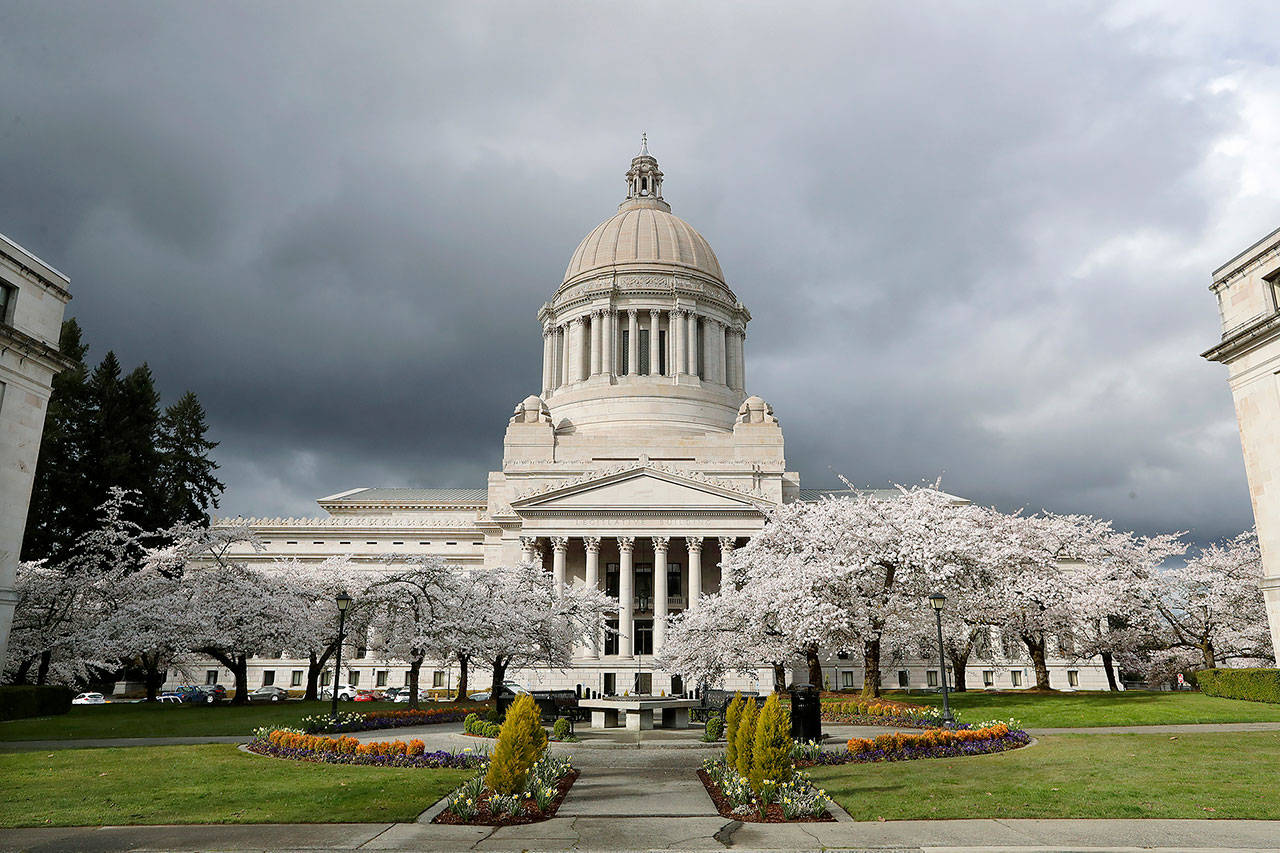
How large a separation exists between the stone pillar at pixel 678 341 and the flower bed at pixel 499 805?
69300mm

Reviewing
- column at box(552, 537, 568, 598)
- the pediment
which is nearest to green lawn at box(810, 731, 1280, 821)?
the pediment

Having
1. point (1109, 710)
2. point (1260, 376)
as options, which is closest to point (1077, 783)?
point (1109, 710)

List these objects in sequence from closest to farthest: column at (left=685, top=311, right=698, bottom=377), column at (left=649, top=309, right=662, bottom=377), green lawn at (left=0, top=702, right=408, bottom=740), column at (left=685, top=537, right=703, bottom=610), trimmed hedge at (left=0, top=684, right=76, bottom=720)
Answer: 1. green lawn at (left=0, top=702, right=408, bottom=740)
2. trimmed hedge at (left=0, top=684, right=76, bottom=720)
3. column at (left=685, top=537, right=703, bottom=610)
4. column at (left=649, top=309, right=662, bottom=377)
5. column at (left=685, top=311, right=698, bottom=377)

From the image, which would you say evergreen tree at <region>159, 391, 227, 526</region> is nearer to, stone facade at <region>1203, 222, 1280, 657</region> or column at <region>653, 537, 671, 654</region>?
column at <region>653, 537, 671, 654</region>

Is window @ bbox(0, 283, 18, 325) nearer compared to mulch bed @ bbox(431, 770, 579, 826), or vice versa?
mulch bed @ bbox(431, 770, 579, 826)

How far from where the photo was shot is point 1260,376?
27.7m

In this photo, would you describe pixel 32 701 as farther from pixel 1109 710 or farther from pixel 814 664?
pixel 1109 710

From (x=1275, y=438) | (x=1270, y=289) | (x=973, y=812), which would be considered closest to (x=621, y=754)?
(x=973, y=812)

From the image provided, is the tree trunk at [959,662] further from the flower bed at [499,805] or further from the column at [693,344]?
the column at [693,344]

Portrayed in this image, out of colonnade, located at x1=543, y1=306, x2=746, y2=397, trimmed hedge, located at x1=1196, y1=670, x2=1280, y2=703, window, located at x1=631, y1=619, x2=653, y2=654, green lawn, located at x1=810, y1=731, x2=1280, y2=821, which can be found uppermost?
colonnade, located at x1=543, y1=306, x2=746, y2=397

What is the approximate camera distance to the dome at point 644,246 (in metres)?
86.8

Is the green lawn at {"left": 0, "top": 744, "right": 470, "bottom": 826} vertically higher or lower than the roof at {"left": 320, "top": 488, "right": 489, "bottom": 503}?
lower

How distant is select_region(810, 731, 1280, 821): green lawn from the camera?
12312 mm

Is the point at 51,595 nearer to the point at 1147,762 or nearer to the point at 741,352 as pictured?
the point at 1147,762
